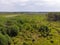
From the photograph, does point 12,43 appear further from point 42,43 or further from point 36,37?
point 36,37

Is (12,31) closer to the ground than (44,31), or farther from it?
farther from it

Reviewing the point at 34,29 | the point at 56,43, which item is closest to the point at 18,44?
the point at 56,43

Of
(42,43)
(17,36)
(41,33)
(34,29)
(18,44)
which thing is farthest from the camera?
Answer: (34,29)

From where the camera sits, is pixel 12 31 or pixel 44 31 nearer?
pixel 12 31

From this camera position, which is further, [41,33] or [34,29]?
[34,29]

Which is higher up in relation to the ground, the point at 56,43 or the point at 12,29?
the point at 12,29

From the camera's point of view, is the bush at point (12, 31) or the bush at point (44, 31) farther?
the bush at point (44, 31)

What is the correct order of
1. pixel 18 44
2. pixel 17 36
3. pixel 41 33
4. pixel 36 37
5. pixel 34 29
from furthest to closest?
pixel 34 29 < pixel 41 33 < pixel 36 37 < pixel 17 36 < pixel 18 44

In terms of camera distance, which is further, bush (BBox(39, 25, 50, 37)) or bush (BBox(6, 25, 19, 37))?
bush (BBox(39, 25, 50, 37))

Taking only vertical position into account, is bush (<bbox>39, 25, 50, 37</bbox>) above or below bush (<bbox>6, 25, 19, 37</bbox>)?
below

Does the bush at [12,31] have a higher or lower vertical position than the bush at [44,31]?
higher
